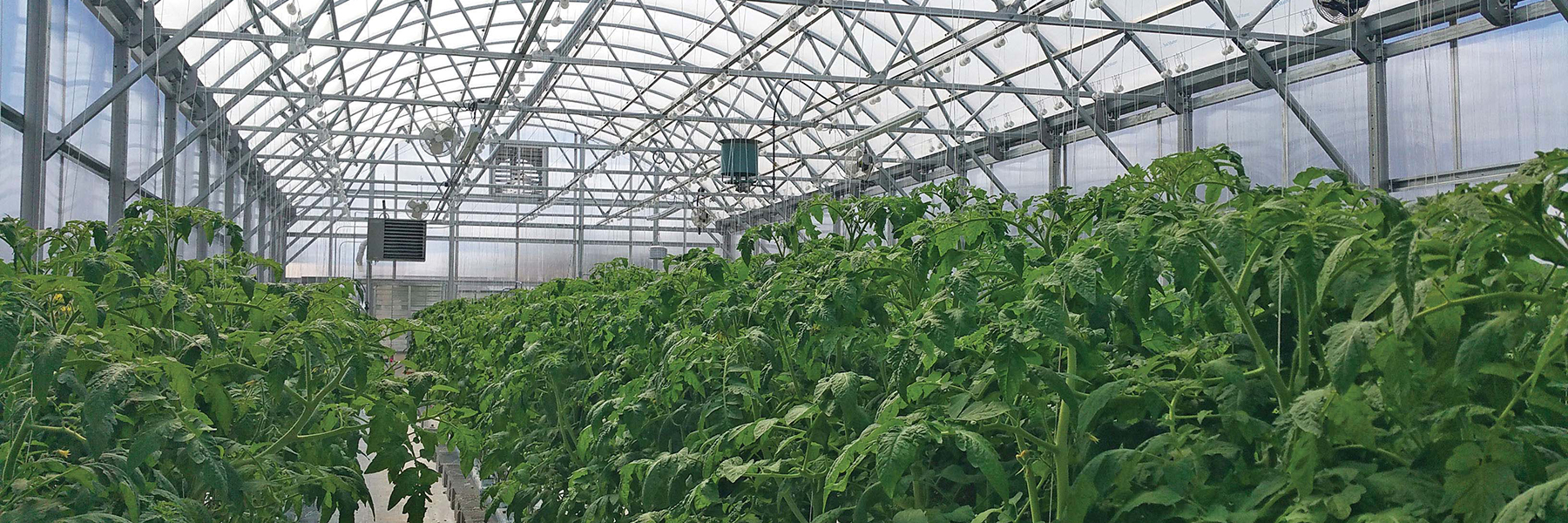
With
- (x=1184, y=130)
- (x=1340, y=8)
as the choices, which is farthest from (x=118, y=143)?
(x=1184, y=130)

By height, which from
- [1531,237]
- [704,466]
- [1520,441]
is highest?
[1531,237]

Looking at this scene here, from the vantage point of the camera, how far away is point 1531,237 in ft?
4.09

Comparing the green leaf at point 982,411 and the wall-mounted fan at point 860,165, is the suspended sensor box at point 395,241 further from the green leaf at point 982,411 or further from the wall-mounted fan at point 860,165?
the green leaf at point 982,411

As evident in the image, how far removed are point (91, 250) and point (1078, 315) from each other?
241 cm

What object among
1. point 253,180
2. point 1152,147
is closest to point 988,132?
point 1152,147

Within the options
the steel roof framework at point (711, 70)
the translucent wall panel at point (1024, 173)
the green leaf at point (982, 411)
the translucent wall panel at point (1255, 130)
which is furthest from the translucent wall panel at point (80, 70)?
the translucent wall panel at point (1024, 173)

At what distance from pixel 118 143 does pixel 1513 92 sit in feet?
37.7

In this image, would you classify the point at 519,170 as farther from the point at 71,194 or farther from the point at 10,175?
the point at 10,175

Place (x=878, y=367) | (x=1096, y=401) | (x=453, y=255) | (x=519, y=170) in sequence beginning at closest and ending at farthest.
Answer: (x=1096, y=401), (x=878, y=367), (x=519, y=170), (x=453, y=255)

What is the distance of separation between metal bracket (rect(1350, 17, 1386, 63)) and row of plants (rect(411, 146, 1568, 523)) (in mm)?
8711

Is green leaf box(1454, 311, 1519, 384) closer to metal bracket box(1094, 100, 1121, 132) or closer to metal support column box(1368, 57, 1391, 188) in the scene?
metal support column box(1368, 57, 1391, 188)

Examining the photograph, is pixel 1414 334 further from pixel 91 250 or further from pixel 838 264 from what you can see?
pixel 91 250

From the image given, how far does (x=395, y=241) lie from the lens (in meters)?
15.4

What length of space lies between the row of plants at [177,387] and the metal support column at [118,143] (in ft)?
23.9
